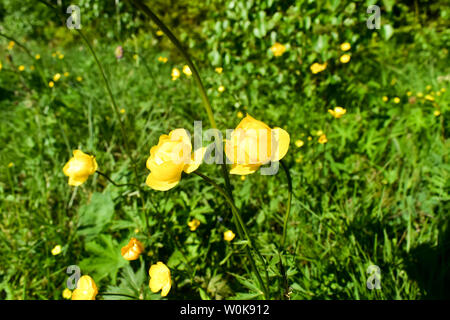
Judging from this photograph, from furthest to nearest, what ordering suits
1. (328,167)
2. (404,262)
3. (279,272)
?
(328,167) < (404,262) < (279,272)

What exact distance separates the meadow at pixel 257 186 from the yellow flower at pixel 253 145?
60mm

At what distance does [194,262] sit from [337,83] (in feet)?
4.63

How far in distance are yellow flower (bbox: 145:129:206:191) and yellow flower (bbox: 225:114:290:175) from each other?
3.0 inches

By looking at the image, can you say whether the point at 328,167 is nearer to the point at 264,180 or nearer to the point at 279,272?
the point at 264,180

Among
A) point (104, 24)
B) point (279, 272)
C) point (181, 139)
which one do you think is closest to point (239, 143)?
point (181, 139)

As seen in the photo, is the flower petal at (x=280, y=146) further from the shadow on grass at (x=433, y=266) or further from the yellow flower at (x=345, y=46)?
the yellow flower at (x=345, y=46)

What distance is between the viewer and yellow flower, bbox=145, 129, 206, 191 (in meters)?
0.52

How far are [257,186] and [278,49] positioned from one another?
0.87m

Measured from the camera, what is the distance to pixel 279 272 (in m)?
0.67

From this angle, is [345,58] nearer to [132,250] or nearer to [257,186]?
[257,186]

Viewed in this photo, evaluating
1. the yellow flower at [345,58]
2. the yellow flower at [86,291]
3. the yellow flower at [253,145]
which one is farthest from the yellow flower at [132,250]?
the yellow flower at [345,58]

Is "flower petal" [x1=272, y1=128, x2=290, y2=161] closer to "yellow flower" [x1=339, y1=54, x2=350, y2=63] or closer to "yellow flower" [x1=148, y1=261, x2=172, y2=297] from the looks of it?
"yellow flower" [x1=148, y1=261, x2=172, y2=297]

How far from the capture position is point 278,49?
172 cm

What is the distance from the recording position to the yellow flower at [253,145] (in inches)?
19.5
